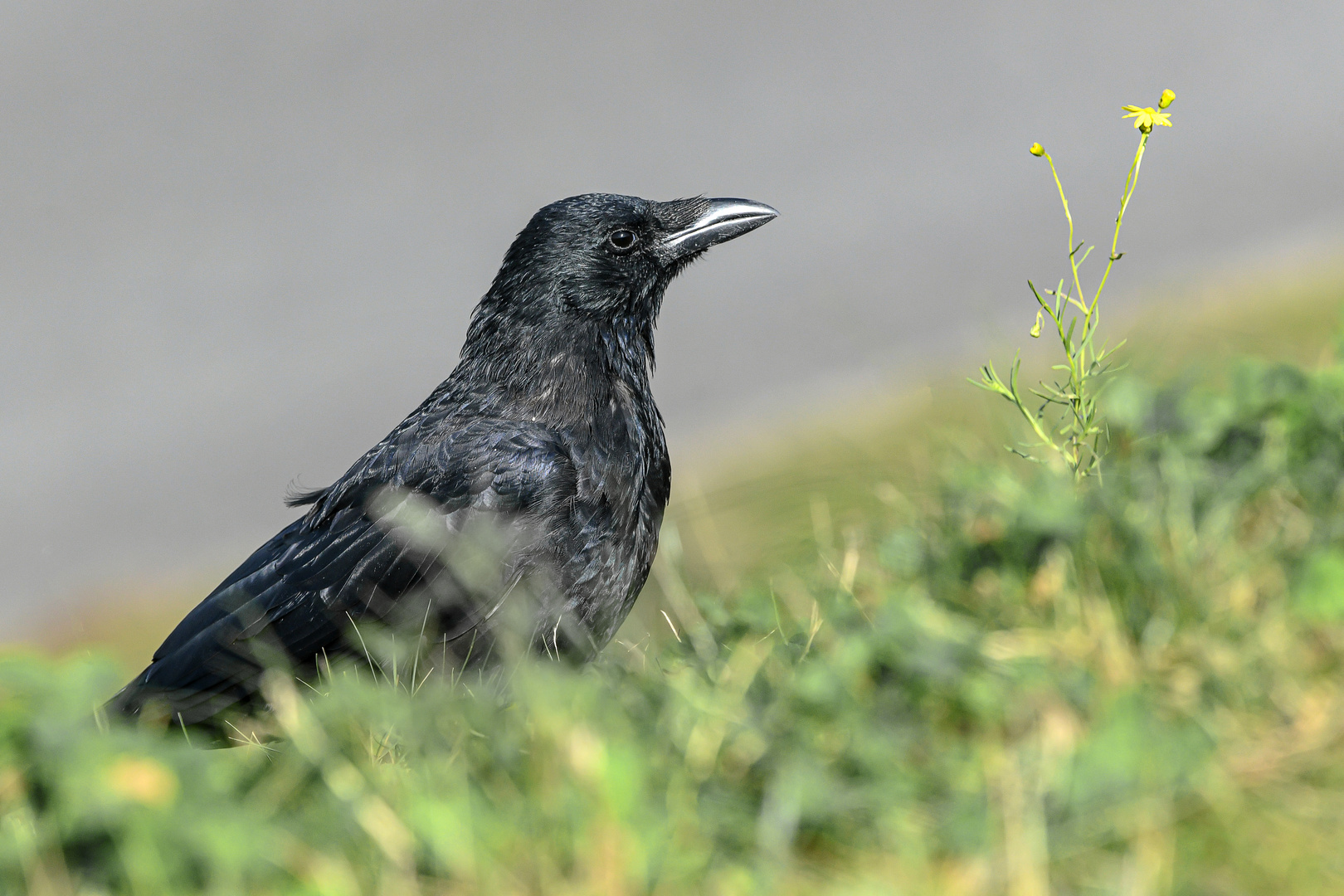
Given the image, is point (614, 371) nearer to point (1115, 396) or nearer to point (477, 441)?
point (477, 441)

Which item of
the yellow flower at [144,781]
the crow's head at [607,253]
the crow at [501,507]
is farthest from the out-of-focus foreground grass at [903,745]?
the crow's head at [607,253]

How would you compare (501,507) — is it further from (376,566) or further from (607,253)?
(607,253)

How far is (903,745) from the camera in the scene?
2010 mm

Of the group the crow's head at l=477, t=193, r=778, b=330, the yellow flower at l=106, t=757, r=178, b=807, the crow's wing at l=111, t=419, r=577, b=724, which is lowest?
the crow's wing at l=111, t=419, r=577, b=724

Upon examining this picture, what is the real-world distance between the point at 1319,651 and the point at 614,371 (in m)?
2.74

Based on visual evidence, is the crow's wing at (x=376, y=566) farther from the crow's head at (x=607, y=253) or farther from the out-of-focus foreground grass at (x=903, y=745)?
the out-of-focus foreground grass at (x=903, y=745)

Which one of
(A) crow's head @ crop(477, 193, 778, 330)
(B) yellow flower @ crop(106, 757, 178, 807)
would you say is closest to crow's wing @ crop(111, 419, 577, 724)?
(A) crow's head @ crop(477, 193, 778, 330)

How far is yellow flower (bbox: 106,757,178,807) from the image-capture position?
1.79 meters

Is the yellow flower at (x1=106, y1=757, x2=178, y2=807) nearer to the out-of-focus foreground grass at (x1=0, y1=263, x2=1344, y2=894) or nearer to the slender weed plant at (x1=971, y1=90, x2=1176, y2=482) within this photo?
the out-of-focus foreground grass at (x1=0, y1=263, x2=1344, y2=894)

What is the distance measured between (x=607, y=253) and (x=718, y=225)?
446 millimetres

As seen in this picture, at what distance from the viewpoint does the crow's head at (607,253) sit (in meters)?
4.61

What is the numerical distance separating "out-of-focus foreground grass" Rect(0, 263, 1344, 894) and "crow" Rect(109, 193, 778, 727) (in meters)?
→ 1.19

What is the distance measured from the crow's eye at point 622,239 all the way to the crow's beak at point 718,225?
0.12 m

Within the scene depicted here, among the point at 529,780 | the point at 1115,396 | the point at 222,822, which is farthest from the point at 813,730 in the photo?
the point at 1115,396
